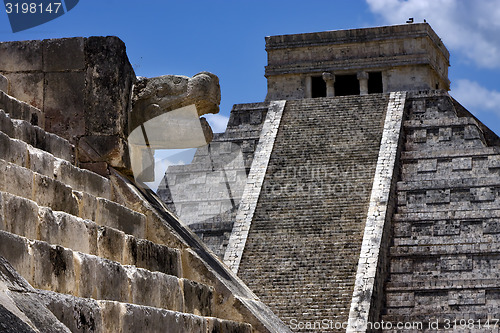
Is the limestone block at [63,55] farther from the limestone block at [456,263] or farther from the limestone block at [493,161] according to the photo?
the limestone block at [493,161]

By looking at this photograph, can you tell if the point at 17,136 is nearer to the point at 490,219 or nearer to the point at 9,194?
the point at 9,194

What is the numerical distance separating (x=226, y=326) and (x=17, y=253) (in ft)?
6.55

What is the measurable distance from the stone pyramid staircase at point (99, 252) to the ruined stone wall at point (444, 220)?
12.6 meters

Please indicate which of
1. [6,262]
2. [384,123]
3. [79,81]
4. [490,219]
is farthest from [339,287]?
[6,262]

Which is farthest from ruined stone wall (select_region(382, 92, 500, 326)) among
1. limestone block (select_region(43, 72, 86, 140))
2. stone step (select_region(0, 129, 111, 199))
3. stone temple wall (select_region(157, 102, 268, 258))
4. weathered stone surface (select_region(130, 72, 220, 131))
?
stone step (select_region(0, 129, 111, 199))

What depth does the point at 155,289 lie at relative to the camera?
6219mm

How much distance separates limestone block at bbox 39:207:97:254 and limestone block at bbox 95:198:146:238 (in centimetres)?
52

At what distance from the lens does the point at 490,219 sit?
71.3ft

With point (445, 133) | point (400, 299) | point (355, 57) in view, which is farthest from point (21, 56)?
point (355, 57)

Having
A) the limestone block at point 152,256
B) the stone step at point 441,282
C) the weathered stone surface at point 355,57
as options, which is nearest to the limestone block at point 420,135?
the weathered stone surface at point 355,57

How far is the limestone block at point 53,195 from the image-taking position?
5.99m

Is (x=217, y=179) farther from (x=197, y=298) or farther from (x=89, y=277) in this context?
(x=89, y=277)

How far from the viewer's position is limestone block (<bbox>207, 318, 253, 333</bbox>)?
655cm

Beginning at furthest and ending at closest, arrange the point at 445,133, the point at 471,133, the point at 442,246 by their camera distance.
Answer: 1. the point at 445,133
2. the point at 471,133
3. the point at 442,246
